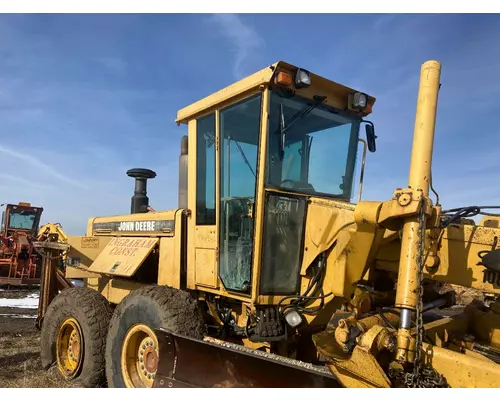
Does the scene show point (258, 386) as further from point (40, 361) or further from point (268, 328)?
point (40, 361)

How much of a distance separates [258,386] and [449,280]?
1.53 m

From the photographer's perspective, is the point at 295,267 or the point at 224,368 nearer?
the point at 224,368

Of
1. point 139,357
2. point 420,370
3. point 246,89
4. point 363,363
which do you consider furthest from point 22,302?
point 420,370

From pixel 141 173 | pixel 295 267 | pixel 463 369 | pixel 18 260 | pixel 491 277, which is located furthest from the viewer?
pixel 18 260

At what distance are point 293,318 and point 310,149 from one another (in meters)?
1.57

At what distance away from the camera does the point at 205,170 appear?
14.6 ft

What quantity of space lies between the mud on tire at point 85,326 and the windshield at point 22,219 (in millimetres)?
13904

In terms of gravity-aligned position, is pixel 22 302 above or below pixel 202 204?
below

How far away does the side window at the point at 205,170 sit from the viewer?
435cm

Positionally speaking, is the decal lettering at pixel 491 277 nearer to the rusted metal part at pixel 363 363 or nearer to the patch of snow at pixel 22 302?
the rusted metal part at pixel 363 363

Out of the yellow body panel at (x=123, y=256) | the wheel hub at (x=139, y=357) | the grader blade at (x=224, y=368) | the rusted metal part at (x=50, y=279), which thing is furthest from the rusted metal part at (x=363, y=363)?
the rusted metal part at (x=50, y=279)

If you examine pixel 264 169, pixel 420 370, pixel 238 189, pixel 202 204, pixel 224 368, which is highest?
pixel 264 169

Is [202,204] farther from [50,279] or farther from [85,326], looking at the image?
[50,279]
